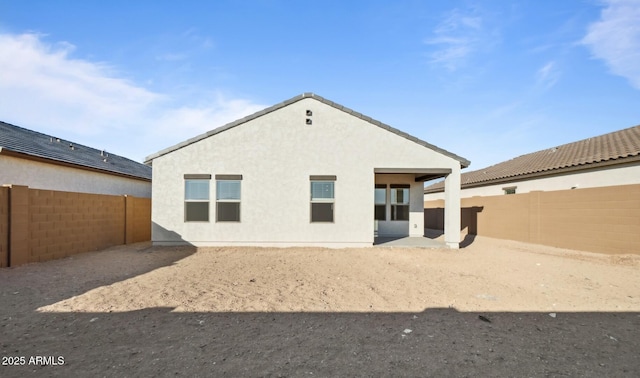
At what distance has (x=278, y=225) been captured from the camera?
11547 millimetres

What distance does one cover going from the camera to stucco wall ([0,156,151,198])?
34.6 ft

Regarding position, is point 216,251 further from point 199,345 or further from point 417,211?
point 417,211

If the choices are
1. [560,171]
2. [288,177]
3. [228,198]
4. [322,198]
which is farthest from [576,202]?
[228,198]

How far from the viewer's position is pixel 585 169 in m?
13.2

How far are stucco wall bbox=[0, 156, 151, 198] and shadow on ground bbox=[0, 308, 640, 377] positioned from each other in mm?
8834

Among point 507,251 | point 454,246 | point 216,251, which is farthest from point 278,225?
point 507,251

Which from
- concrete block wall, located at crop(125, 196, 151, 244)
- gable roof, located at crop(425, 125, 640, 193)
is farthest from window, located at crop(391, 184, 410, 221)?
concrete block wall, located at crop(125, 196, 151, 244)

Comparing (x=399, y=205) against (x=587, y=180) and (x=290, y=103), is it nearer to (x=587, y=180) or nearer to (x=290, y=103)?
(x=290, y=103)

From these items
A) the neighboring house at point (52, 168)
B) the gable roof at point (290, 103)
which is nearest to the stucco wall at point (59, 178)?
the neighboring house at point (52, 168)

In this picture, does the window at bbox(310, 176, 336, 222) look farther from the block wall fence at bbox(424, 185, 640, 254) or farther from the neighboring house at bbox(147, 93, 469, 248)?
the block wall fence at bbox(424, 185, 640, 254)

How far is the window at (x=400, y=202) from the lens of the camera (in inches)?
579

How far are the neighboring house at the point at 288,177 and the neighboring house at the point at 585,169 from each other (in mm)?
5836

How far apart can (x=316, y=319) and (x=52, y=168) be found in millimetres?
13249

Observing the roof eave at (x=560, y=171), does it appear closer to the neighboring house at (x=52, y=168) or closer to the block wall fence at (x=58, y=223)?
the block wall fence at (x=58, y=223)
